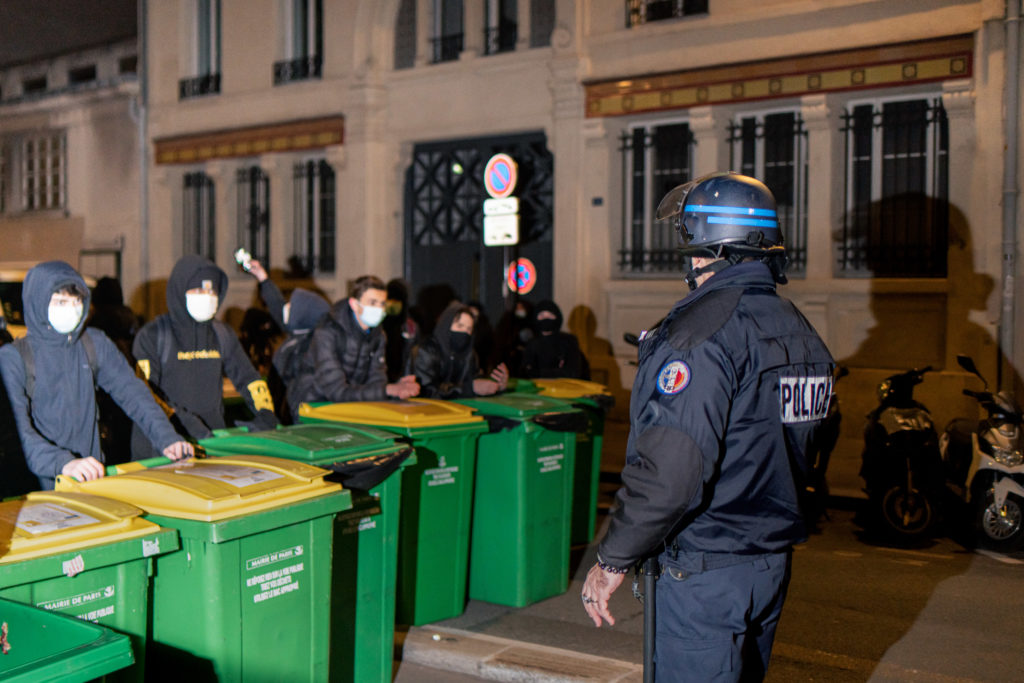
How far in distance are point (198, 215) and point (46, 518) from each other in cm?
1800

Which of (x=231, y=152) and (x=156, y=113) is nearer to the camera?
(x=231, y=152)

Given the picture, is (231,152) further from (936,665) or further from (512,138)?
(936,665)

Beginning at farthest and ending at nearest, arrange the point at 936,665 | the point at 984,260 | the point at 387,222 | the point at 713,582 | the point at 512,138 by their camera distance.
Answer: the point at 387,222 → the point at 512,138 → the point at 984,260 → the point at 936,665 → the point at 713,582

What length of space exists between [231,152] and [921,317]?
12.8m

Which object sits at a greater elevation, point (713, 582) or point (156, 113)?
point (156, 113)

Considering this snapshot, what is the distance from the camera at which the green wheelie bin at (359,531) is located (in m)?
4.35

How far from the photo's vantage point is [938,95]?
12.0 metres

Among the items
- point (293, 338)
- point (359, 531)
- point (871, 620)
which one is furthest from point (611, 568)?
point (293, 338)

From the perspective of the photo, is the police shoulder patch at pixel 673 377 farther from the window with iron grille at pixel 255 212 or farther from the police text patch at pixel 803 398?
the window with iron grille at pixel 255 212

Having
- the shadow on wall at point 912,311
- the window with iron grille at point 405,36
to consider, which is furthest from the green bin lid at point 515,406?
the window with iron grille at point 405,36

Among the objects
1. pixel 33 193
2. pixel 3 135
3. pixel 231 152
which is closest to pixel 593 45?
pixel 231 152

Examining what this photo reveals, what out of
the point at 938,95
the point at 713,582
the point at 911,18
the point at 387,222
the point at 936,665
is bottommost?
the point at 936,665

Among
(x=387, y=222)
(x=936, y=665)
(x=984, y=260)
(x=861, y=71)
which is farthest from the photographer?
(x=387, y=222)

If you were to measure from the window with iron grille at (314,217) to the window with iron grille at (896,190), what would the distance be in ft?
29.9
